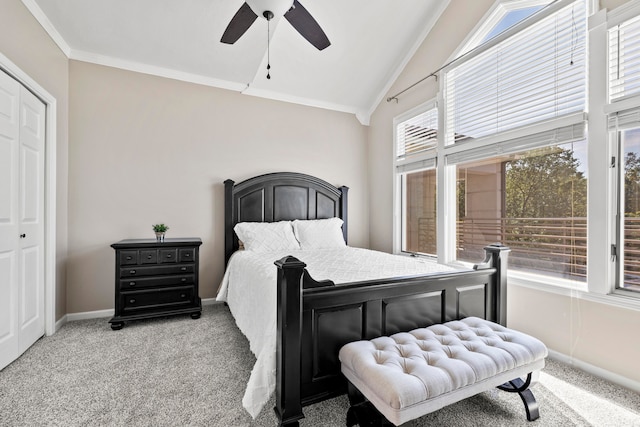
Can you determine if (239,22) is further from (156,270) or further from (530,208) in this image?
(530,208)

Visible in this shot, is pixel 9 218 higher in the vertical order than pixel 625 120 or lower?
lower

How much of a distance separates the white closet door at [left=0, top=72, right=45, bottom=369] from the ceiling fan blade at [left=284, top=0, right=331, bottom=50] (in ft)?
7.16

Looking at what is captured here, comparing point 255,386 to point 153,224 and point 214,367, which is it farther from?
point 153,224

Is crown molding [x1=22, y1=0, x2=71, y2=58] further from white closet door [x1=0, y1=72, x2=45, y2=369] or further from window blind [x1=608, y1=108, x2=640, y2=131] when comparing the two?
window blind [x1=608, y1=108, x2=640, y2=131]

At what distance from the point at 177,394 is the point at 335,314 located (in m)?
1.16

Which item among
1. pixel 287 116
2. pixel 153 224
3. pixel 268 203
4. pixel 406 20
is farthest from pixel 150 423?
pixel 406 20

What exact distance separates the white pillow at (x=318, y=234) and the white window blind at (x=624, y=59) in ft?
9.29

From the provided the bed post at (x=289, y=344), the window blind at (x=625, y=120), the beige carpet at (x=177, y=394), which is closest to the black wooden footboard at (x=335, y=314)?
the bed post at (x=289, y=344)

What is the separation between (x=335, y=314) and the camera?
1.73m

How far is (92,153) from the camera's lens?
326 centimetres

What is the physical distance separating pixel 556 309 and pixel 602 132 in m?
1.37

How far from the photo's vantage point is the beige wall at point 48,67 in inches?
89.3

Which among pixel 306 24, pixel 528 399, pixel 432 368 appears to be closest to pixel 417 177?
pixel 306 24

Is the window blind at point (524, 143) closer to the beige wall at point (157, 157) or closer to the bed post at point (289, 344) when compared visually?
the beige wall at point (157, 157)
